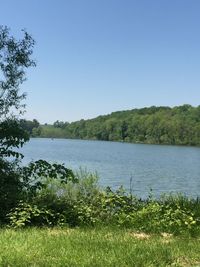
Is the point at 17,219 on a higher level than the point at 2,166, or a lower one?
lower

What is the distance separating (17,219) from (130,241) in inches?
101

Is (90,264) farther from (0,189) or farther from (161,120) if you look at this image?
(161,120)

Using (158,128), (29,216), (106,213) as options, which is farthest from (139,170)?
(158,128)

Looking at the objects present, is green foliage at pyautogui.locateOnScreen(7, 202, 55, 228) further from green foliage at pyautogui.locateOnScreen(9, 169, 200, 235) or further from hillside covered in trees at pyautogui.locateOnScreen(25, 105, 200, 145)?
hillside covered in trees at pyautogui.locateOnScreen(25, 105, 200, 145)

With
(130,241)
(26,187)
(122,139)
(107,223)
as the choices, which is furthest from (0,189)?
(122,139)

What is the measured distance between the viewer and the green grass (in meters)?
6.60

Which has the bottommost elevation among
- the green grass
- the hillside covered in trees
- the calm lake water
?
the calm lake water

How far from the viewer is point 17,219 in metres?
9.60

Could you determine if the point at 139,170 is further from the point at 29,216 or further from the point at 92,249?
the point at 92,249

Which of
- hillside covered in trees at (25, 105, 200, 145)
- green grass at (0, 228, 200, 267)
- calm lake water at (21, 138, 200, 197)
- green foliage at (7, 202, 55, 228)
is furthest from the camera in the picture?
hillside covered in trees at (25, 105, 200, 145)

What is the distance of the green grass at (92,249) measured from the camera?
21.7ft

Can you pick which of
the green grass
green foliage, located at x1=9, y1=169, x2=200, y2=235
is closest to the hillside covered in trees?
green foliage, located at x1=9, y1=169, x2=200, y2=235

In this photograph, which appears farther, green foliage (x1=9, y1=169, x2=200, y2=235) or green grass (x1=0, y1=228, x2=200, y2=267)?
green foliage (x1=9, y1=169, x2=200, y2=235)

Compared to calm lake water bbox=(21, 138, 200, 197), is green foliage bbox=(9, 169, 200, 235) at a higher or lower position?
higher
